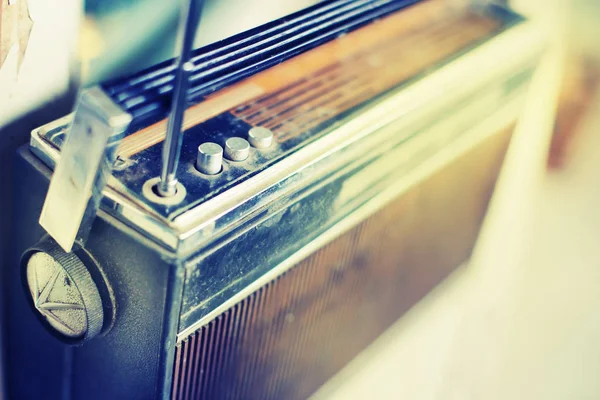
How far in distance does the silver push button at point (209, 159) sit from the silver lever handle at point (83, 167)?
13 centimetres

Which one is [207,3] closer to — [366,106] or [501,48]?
[366,106]

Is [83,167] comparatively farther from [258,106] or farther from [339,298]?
[339,298]

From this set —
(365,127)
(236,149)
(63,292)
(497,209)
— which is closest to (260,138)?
(236,149)

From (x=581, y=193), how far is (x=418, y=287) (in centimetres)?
88

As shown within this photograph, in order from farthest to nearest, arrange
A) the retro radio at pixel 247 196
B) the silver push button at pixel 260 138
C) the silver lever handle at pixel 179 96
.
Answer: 1. the silver push button at pixel 260 138
2. the retro radio at pixel 247 196
3. the silver lever handle at pixel 179 96

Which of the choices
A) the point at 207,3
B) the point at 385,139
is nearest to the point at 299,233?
the point at 385,139

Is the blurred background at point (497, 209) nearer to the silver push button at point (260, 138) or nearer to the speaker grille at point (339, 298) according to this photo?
the speaker grille at point (339, 298)

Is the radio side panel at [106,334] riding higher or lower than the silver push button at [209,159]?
lower

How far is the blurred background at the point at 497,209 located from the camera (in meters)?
0.92

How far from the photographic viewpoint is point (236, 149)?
869mm

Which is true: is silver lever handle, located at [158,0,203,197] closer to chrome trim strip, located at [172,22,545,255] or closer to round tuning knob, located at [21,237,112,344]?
chrome trim strip, located at [172,22,545,255]

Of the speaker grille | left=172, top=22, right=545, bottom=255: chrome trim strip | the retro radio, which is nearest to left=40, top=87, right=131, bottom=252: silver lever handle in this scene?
the retro radio

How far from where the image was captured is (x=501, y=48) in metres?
1.27

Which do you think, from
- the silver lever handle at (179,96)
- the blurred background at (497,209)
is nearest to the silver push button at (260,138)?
the silver lever handle at (179,96)
